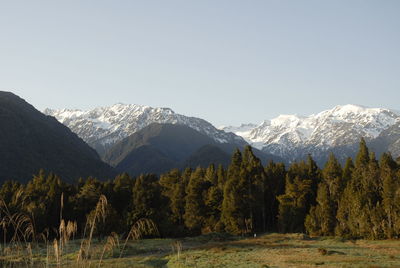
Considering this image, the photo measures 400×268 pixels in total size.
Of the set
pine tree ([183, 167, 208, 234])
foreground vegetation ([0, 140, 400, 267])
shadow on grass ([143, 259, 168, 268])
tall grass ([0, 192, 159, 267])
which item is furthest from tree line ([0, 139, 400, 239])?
tall grass ([0, 192, 159, 267])

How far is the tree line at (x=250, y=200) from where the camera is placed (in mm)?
72312

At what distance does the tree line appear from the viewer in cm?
7231

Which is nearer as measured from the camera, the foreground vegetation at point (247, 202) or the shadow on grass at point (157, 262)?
the shadow on grass at point (157, 262)

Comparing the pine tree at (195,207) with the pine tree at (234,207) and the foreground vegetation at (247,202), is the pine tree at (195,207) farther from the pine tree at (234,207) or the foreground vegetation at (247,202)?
the pine tree at (234,207)

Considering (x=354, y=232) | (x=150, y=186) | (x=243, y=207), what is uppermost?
(x=150, y=186)

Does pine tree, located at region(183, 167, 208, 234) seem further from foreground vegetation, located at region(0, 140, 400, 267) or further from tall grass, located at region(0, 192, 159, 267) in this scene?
tall grass, located at region(0, 192, 159, 267)

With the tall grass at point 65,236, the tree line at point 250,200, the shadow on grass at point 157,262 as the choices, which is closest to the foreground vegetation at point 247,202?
the tree line at point 250,200

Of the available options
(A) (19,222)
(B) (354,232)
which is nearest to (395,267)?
(A) (19,222)

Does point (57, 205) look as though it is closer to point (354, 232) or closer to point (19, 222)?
point (354, 232)

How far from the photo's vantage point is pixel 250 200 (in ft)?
276

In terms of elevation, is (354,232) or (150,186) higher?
(150,186)

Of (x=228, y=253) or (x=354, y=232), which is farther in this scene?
(x=354, y=232)

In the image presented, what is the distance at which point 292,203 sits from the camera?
84500 mm

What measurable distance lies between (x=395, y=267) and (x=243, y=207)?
50.8 metres
